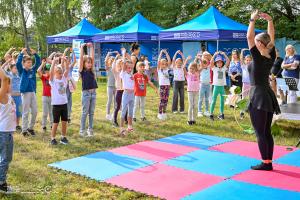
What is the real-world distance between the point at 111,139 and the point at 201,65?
3.64 m

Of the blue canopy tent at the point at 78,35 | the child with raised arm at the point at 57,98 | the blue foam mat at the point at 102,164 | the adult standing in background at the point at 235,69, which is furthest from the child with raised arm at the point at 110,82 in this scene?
the blue canopy tent at the point at 78,35

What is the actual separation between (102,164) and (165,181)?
1277 mm

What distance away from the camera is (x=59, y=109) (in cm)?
743

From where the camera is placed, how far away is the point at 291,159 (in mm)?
6441

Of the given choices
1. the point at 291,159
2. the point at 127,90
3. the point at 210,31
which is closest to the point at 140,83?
the point at 127,90

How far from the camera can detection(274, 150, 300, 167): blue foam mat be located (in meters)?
6.21

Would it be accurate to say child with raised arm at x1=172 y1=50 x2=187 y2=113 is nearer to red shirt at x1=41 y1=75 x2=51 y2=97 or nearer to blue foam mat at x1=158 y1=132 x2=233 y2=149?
blue foam mat at x1=158 y1=132 x2=233 y2=149

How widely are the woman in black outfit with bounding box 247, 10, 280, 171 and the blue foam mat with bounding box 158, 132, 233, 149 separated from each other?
1.82 metres

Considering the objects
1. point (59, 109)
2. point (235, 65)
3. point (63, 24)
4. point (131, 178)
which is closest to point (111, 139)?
point (59, 109)

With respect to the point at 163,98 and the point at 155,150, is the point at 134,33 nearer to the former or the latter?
the point at 163,98

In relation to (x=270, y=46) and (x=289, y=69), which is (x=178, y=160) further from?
(x=289, y=69)

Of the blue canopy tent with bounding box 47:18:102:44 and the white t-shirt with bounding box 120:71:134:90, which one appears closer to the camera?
the white t-shirt with bounding box 120:71:134:90

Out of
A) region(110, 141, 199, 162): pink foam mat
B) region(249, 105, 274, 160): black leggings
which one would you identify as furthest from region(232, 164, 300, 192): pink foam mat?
region(110, 141, 199, 162): pink foam mat

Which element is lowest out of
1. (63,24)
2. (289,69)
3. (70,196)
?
(70,196)
